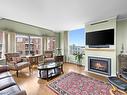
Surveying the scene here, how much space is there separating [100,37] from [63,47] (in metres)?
3.39

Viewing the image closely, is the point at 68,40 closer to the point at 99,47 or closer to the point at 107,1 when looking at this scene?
the point at 99,47

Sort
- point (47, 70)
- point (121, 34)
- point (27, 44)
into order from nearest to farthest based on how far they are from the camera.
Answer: point (47, 70)
point (121, 34)
point (27, 44)

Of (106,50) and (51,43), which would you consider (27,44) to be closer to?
(51,43)

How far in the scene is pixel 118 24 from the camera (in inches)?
167

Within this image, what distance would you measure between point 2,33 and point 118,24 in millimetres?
5277

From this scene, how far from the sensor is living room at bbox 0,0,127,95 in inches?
105

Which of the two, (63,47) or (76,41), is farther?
(63,47)

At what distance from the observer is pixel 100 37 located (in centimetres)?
422

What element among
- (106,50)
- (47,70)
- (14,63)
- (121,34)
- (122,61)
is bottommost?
(47,70)

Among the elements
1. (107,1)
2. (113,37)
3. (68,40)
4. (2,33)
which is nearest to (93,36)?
(113,37)

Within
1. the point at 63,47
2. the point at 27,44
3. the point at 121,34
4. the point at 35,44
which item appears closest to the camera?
the point at 121,34

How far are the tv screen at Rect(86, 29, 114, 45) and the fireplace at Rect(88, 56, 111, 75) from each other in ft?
2.24

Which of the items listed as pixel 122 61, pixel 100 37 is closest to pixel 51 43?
pixel 100 37

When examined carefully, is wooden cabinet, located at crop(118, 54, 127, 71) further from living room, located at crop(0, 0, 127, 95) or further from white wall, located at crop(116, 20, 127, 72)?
white wall, located at crop(116, 20, 127, 72)
